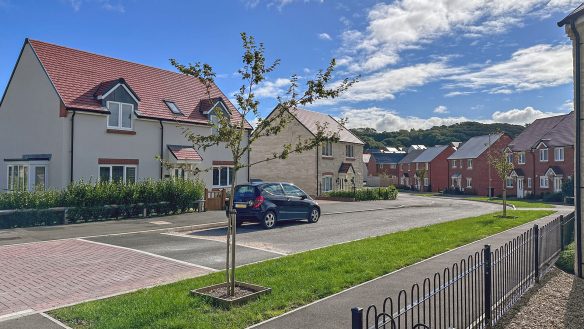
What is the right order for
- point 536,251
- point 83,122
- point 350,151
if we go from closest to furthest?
1. point 536,251
2. point 83,122
3. point 350,151

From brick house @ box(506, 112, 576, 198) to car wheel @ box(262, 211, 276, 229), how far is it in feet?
139

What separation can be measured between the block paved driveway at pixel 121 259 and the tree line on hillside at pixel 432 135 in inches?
4609

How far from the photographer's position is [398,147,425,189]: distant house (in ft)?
271

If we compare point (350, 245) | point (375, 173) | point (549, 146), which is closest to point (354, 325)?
point (350, 245)

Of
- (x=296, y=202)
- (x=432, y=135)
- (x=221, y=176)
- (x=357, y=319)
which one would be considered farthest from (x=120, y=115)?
(x=432, y=135)

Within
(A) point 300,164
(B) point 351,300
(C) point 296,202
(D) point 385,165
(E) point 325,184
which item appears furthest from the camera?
(D) point 385,165

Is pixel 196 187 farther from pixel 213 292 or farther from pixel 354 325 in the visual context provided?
pixel 354 325

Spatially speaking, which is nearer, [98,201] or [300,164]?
[98,201]

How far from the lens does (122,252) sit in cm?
1110

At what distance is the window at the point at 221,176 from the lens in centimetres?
2827

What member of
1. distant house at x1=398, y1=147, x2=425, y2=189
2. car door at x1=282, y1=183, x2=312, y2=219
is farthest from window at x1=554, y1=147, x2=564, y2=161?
car door at x1=282, y1=183, x2=312, y2=219

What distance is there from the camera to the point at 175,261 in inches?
397

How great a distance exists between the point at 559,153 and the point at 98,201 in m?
51.3

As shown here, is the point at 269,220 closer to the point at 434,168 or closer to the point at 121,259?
the point at 121,259
